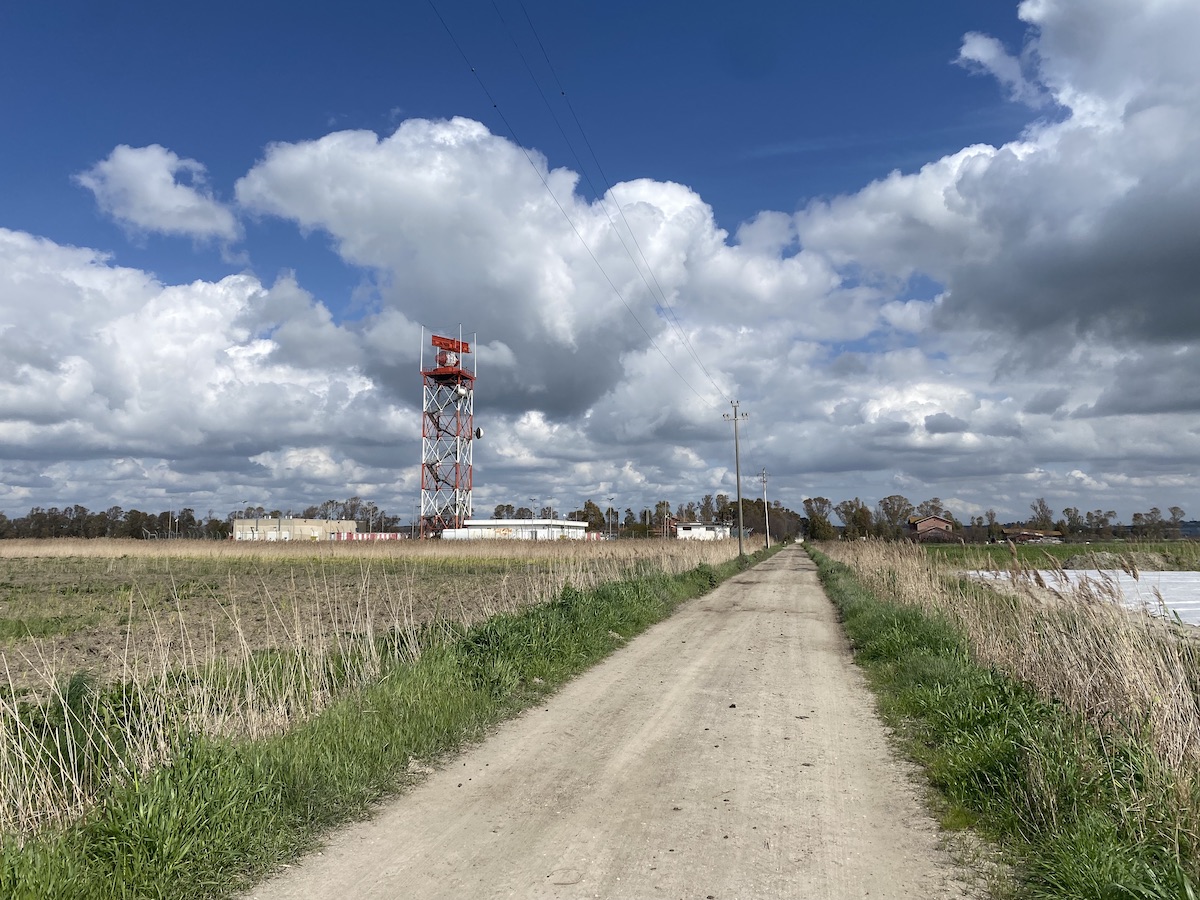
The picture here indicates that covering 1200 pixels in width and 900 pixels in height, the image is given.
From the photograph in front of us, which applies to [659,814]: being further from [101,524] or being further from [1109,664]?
[101,524]

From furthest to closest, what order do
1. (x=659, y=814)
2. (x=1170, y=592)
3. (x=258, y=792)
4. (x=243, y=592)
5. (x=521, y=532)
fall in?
(x=521, y=532) < (x=243, y=592) < (x=1170, y=592) < (x=659, y=814) < (x=258, y=792)

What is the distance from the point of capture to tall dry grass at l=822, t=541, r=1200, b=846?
17.1 feet

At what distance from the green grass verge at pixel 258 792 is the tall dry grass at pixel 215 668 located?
0.35 meters

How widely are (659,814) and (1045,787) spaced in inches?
108

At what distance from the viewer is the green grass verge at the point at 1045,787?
14.2 feet

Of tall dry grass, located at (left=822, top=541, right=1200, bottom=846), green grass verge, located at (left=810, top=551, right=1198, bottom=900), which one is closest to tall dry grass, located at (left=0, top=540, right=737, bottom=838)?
green grass verge, located at (left=810, top=551, right=1198, bottom=900)

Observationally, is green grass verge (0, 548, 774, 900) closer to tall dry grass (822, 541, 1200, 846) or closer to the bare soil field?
the bare soil field

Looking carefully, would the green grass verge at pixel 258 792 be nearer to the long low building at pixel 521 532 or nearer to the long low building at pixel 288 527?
the long low building at pixel 521 532

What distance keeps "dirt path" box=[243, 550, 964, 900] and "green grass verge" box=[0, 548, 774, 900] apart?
31 centimetres

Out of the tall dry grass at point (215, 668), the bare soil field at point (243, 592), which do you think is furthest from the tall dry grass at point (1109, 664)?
the bare soil field at point (243, 592)

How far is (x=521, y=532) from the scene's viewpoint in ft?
269

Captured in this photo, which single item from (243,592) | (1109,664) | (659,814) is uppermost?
(1109,664)

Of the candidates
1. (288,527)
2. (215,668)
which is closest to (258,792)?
(215,668)

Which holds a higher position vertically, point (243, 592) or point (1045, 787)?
point (1045, 787)
